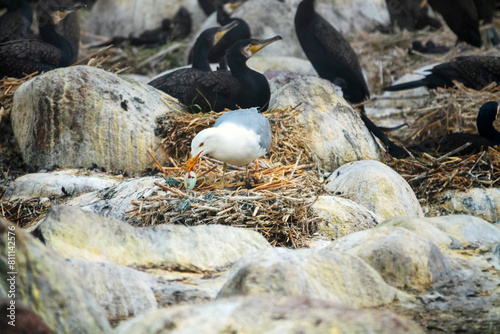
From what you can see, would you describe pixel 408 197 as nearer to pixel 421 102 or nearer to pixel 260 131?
pixel 260 131

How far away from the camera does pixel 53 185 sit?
6.07 m

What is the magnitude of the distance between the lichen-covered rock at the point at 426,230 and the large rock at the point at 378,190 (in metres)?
1.27

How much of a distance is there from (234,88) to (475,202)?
2.68m

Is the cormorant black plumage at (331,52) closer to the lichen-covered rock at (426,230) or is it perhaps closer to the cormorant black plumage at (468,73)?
the cormorant black plumage at (468,73)

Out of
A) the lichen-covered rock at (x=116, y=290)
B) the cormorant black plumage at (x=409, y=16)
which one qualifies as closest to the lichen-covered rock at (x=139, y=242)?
the lichen-covered rock at (x=116, y=290)

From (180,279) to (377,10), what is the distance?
11414mm

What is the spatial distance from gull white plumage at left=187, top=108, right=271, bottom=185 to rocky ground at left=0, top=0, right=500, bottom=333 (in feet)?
1.04

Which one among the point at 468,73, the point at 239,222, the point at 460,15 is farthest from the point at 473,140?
the point at 239,222

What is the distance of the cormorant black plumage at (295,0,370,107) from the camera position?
9305 mm

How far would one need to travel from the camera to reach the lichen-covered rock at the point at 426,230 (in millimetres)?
4535

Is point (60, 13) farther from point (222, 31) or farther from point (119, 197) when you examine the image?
point (119, 197)

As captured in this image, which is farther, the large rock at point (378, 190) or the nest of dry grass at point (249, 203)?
the large rock at point (378, 190)

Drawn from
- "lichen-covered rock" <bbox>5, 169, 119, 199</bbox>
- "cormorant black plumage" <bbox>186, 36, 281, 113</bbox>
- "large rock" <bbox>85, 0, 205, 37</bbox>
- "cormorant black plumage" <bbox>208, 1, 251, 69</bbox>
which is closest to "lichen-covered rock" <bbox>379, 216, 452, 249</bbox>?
"lichen-covered rock" <bbox>5, 169, 119, 199</bbox>

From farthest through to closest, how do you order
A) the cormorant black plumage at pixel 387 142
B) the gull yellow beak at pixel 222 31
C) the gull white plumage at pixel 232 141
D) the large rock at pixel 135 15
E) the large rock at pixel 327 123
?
the large rock at pixel 135 15 < the gull yellow beak at pixel 222 31 < the cormorant black plumage at pixel 387 142 < the large rock at pixel 327 123 < the gull white plumage at pixel 232 141
